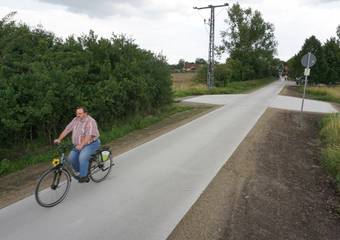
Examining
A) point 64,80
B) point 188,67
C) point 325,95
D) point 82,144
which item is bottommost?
point 325,95

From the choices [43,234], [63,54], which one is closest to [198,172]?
[43,234]

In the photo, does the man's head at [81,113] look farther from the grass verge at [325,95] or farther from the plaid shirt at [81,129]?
the grass verge at [325,95]

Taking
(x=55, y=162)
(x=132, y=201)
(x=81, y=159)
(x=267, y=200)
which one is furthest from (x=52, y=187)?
(x=267, y=200)

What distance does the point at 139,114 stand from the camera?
13445 mm

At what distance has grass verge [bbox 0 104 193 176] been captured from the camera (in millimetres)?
7051

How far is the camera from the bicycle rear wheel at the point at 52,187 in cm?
489

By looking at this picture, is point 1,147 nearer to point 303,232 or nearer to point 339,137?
point 303,232

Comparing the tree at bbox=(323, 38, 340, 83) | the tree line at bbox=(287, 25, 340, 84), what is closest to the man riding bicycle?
the tree line at bbox=(287, 25, 340, 84)

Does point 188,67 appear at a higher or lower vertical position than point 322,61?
lower

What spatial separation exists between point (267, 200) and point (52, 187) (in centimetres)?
384

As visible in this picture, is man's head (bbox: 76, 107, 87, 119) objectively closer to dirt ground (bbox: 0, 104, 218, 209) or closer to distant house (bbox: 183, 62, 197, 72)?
dirt ground (bbox: 0, 104, 218, 209)

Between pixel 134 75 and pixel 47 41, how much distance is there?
369 centimetres

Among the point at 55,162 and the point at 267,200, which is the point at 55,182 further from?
the point at 267,200

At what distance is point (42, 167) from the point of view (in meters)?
7.02
